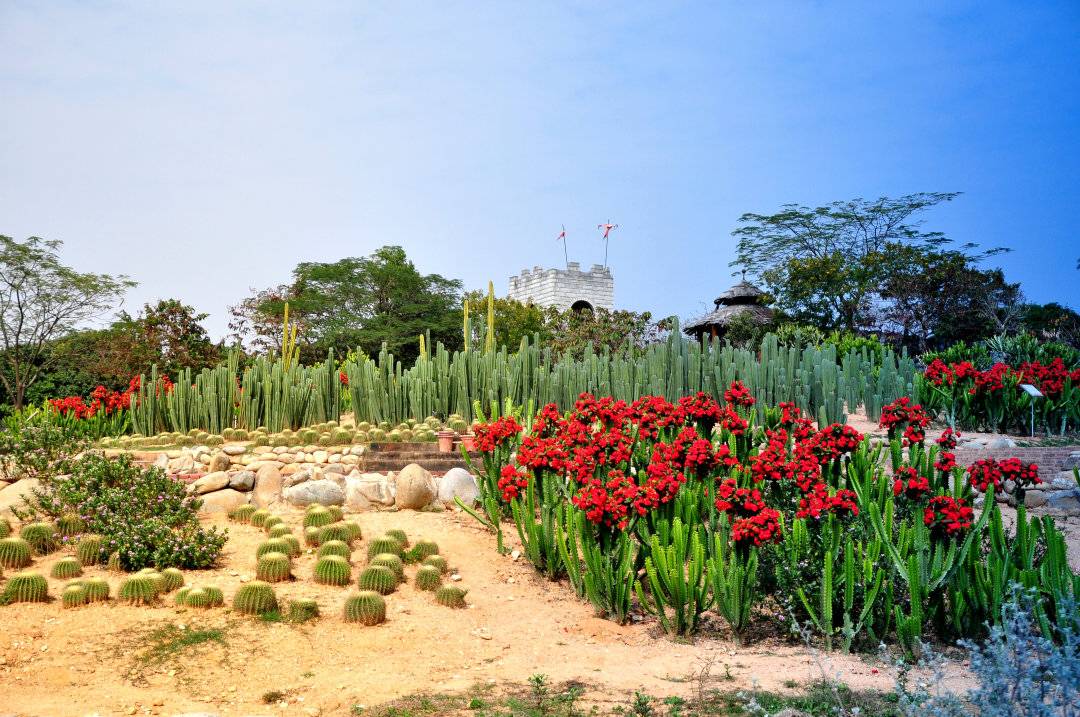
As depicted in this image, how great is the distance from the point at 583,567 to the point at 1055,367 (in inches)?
331

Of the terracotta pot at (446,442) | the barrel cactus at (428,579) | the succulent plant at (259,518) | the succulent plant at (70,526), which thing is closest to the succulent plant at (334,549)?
the barrel cactus at (428,579)

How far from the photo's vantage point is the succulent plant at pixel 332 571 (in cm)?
637

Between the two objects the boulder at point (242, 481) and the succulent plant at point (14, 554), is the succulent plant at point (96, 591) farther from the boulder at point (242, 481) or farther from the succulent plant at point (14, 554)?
the boulder at point (242, 481)

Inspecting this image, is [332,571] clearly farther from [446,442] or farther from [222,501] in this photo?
[446,442]

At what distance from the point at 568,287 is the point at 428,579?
42197mm

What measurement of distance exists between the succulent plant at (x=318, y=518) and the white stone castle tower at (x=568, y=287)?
39.1 meters

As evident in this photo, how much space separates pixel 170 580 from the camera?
6.11 metres

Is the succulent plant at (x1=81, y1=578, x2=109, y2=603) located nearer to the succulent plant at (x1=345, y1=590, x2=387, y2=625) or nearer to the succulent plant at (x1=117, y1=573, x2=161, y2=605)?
the succulent plant at (x1=117, y1=573, x2=161, y2=605)

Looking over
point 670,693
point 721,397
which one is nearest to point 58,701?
point 670,693

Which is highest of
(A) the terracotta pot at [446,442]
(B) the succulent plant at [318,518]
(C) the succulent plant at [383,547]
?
(A) the terracotta pot at [446,442]

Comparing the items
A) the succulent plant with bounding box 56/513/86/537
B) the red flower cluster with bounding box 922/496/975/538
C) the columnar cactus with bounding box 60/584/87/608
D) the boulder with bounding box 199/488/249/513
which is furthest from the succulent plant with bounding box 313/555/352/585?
the red flower cluster with bounding box 922/496/975/538

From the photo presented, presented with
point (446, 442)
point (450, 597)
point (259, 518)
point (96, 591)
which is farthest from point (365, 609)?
point (446, 442)

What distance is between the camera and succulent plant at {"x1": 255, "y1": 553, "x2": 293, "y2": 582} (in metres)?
6.35

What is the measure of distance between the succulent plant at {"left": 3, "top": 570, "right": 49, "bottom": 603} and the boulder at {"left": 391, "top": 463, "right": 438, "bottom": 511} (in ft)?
11.4
